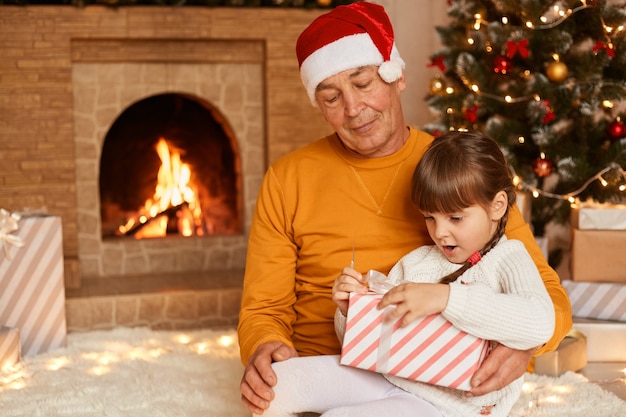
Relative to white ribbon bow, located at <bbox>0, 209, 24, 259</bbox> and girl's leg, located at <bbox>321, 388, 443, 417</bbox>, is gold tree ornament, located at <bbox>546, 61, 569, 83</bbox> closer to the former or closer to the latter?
girl's leg, located at <bbox>321, 388, 443, 417</bbox>

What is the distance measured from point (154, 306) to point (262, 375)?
173cm

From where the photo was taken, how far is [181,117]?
395 centimetres

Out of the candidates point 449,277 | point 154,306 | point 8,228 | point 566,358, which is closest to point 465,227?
point 449,277

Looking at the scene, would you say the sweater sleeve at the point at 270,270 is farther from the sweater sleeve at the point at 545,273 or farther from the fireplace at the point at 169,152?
the fireplace at the point at 169,152

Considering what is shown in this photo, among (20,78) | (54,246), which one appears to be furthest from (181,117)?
(54,246)

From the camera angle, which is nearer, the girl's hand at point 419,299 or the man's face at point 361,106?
the girl's hand at point 419,299

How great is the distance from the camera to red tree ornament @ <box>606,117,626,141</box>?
2.96 m

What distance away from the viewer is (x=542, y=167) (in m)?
3.02

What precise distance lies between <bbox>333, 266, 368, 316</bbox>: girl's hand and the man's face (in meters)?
0.40

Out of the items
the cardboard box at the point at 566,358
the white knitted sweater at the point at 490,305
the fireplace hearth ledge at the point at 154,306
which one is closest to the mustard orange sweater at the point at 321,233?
the white knitted sweater at the point at 490,305

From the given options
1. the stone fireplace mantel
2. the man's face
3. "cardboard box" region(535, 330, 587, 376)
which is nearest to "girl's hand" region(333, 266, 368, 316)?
the man's face

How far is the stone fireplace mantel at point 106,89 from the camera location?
11.4 feet

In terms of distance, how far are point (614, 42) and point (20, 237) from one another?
7.49ft

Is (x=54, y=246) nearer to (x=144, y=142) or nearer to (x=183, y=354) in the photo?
(x=183, y=354)
